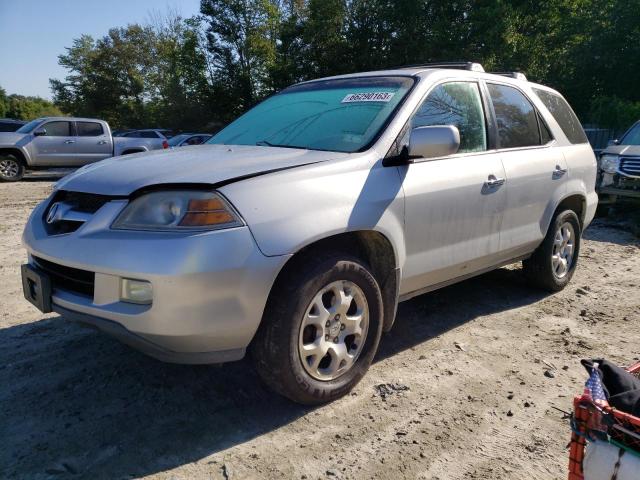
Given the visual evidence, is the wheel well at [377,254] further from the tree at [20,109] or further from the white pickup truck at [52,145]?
the tree at [20,109]

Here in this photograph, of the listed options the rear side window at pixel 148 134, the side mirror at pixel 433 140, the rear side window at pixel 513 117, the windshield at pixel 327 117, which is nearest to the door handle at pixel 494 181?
the rear side window at pixel 513 117

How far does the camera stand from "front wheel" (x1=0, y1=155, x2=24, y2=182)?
47.2 feet

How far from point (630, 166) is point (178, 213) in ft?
26.7

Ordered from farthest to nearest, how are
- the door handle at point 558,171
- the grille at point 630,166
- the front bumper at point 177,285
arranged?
1. the grille at point 630,166
2. the door handle at point 558,171
3. the front bumper at point 177,285

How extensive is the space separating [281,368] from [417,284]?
1149 millimetres

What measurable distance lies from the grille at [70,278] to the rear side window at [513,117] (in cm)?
291

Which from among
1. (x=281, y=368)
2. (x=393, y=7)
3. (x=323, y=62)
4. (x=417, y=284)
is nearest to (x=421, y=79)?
(x=417, y=284)

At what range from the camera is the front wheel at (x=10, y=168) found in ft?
47.2

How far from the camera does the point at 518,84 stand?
13.9 feet

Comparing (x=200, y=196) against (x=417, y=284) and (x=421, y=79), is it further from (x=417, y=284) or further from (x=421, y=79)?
(x=421, y=79)

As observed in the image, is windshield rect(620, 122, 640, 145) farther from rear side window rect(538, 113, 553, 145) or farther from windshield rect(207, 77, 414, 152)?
windshield rect(207, 77, 414, 152)

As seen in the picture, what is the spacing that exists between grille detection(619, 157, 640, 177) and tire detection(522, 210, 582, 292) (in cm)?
429

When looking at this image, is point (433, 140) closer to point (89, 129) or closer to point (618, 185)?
point (618, 185)

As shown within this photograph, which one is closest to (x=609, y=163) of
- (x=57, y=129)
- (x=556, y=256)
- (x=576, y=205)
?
(x=576, y=205)
